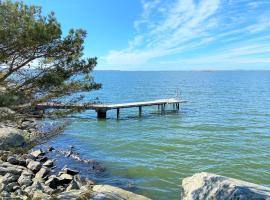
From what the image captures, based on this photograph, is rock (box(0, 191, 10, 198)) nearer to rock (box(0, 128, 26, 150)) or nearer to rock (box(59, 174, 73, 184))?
rock (box(59, 174, 73, 184))

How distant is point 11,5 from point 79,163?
12.0 m

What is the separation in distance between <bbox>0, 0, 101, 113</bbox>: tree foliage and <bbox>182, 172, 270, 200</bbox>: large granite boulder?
182 inches

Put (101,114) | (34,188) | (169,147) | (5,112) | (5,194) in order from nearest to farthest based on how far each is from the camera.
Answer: (5,112), (5,194), (34,188), (169,147), (101,114)

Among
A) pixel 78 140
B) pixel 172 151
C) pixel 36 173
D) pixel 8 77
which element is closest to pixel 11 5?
pixel 8 77

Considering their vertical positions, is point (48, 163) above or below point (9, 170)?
below

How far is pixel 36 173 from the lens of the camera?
15258mm

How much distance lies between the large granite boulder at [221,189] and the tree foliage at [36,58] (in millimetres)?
4621

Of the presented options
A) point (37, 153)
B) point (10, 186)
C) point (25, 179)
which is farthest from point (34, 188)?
point (37, 153)

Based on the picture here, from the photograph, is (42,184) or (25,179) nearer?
(42,184)

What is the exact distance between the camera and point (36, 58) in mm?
9281

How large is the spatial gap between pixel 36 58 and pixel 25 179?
6.37 m

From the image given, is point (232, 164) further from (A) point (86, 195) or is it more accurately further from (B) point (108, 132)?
(B) point (108, 132)

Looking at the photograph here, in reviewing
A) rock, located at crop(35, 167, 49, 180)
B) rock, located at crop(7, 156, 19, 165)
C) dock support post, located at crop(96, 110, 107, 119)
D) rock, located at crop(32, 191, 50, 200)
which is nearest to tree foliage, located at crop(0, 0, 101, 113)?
rock, located at crop(32, 191, 50, 200)

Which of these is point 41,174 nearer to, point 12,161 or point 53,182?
point 53,182
